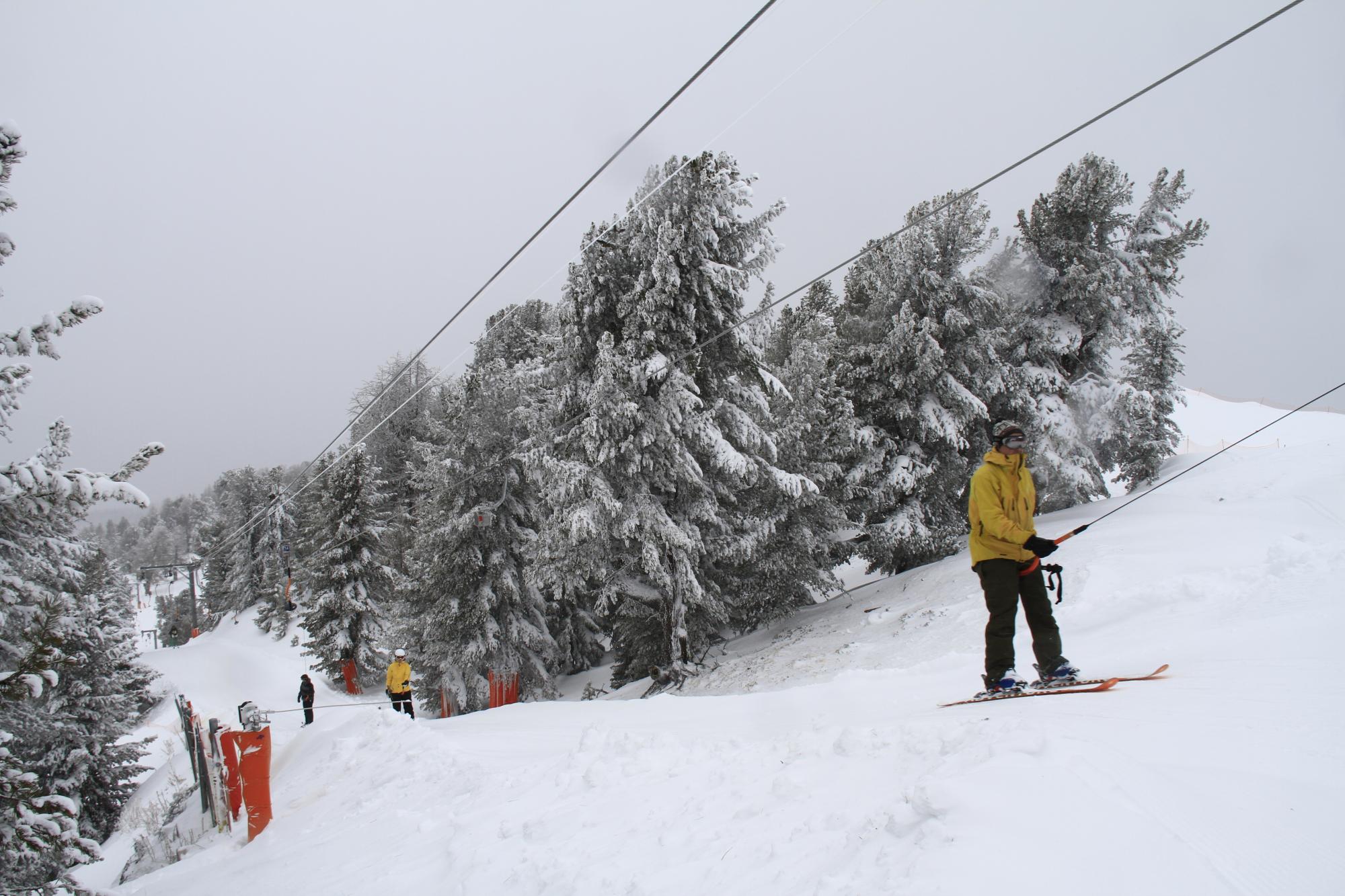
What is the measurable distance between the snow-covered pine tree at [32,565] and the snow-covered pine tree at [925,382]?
52.7ft

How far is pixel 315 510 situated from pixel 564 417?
2094cm

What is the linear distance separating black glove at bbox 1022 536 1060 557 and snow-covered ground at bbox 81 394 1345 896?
969mm

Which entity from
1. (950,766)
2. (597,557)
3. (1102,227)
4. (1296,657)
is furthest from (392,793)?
(1102,227)

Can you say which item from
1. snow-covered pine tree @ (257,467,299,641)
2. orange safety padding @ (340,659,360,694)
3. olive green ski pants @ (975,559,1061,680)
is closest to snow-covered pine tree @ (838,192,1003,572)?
olive green ski pants @ (975,559,1061,680)

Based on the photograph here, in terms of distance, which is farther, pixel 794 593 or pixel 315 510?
pixel 315 510

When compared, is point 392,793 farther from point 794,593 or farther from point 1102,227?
point 1102,227

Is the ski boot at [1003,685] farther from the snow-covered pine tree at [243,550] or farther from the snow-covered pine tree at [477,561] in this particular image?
the snow-covered pine tree at [243,550]

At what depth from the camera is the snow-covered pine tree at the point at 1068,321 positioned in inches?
774

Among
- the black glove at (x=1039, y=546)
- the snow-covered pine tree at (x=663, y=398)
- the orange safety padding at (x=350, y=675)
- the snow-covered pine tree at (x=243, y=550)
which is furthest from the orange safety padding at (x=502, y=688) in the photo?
the snow-covered pine tree at (x=243, y=550)

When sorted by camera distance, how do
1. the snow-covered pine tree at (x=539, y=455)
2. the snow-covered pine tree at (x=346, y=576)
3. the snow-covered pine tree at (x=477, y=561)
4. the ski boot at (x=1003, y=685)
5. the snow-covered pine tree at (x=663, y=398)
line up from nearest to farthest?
the ski boot at (x=1003, y=685), the snow-covered pine tree at (x=663, y=398), the snow-covered pine tree at (x=539, y=455), the snow-covered pine tree at (x=477, y=561), the snow-covered pine tree at (x=346, y=576)

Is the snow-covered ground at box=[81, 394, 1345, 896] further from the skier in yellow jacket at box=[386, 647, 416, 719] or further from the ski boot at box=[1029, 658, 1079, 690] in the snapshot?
the skier in yellow jacket at box=[386, 647, 416, 719]

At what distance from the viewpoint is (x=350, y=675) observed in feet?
96.4

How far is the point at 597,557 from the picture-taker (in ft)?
49.3

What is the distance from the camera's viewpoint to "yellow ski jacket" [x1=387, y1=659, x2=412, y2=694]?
13.7 meters
